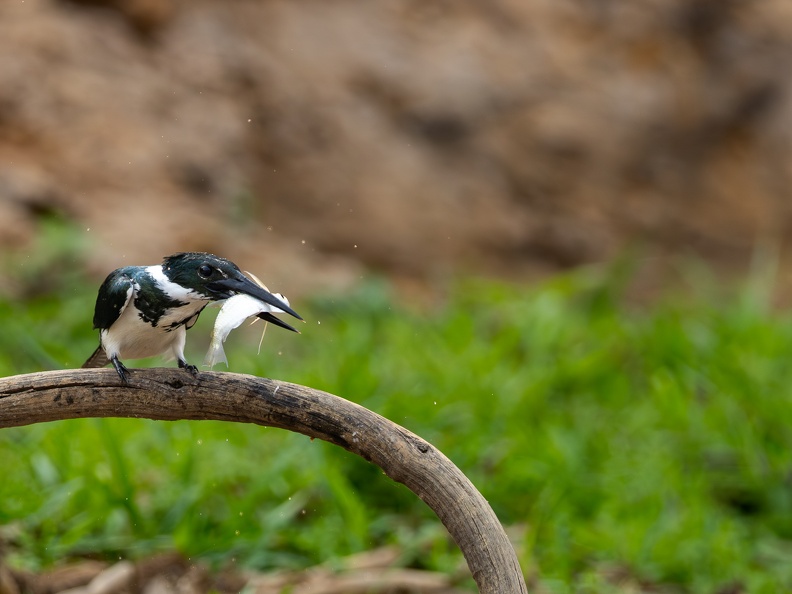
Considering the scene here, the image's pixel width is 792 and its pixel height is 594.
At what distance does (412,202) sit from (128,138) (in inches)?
74.0

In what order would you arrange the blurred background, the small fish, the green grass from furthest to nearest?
the blurred background → the green grass → the small fish

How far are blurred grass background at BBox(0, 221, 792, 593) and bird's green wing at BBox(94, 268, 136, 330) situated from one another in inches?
12.9

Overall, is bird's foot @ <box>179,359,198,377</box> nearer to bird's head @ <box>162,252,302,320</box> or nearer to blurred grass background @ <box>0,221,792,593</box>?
bird's head @ <box>162,252,302,320</box>

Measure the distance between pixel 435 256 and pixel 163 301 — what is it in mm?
4558

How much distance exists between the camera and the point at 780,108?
21.6 feet

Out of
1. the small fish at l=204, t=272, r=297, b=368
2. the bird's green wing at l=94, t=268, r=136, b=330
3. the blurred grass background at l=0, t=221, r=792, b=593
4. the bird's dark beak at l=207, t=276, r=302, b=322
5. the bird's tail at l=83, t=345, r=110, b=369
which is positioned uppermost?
the bird's dark beak at l=207, t=276, r=302, b=322

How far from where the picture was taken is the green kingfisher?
1.55 m

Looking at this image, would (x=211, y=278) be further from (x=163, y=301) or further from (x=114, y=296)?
(x=114, y=296)

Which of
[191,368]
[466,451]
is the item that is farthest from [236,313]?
[466,451]

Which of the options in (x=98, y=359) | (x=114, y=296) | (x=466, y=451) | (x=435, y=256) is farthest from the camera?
(x=435, y=256)

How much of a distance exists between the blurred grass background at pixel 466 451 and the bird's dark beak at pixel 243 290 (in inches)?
19.1

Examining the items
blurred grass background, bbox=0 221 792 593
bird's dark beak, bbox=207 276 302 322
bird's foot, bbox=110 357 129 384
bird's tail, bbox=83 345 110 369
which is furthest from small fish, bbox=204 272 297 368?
blurred grass background, bbox=0 221 792 593

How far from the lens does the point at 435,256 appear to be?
6102 millimetres

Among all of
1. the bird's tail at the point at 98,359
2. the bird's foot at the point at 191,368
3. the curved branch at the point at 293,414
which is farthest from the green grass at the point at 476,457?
the curved branch at the point at 293,414
